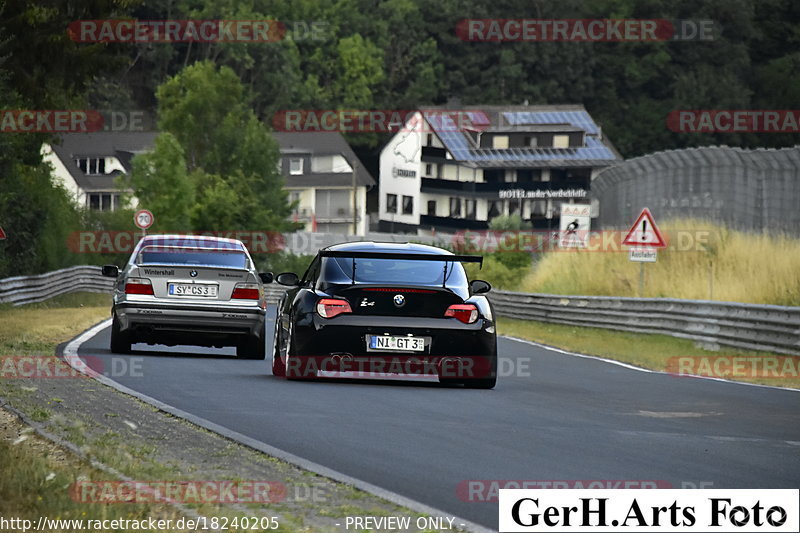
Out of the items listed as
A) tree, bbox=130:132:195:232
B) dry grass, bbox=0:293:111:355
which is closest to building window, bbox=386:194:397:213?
tree, bbox=130:132:195:232

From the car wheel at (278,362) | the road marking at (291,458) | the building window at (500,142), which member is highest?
the building window at (500,142)

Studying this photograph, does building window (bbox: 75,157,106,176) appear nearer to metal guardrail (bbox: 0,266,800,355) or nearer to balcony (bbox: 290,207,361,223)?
balcony (bbox: 290,207,361,223)

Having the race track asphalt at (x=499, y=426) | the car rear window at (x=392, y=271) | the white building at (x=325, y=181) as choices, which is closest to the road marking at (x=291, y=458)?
the race track asphalt at (x=499, y=426)

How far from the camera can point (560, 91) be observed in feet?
413

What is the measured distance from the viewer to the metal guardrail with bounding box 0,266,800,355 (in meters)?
22.0

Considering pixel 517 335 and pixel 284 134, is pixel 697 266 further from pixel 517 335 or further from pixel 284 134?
pixel 284 134

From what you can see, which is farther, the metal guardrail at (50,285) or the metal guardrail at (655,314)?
the metal guardrail at (50,285)

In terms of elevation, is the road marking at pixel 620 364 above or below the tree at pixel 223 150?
below

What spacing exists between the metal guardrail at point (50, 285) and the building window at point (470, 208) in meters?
55.4

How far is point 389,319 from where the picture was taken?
14125 millimetres

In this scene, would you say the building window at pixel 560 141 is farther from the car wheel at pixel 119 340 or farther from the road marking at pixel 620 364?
the car wheel at pixel 119 340

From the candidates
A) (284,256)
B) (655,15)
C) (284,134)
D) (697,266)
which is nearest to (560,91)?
(655,15)

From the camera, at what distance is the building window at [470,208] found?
366ft

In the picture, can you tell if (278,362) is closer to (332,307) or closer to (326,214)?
(332,307)
